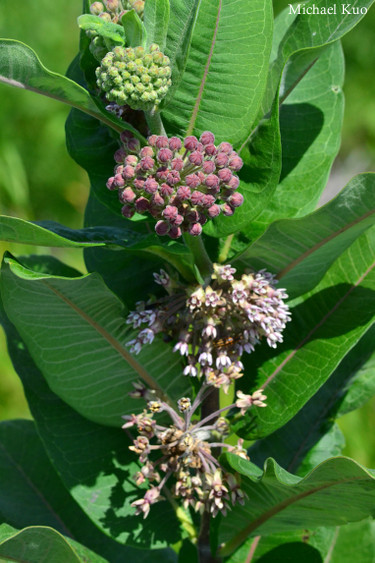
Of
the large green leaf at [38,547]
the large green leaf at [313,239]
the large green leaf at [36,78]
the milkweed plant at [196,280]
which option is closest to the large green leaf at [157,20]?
the milkweed plant at [196,280]

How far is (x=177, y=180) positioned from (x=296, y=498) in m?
0.58

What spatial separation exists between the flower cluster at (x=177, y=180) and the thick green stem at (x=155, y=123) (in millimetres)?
42

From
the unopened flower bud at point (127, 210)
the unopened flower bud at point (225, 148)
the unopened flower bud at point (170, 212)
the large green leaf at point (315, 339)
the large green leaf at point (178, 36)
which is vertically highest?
the large green leaf at point (178, 36)

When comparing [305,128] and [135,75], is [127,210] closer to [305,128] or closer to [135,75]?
[135,75]

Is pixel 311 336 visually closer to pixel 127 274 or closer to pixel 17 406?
pixel 127 274

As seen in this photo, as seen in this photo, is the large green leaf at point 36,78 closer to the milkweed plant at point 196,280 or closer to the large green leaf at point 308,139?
the milkweed plant at point 196,280

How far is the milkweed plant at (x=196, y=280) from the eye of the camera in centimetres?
102

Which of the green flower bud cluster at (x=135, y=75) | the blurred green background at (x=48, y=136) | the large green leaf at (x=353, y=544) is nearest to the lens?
the green flower bud cluster at (x=135, y=75)

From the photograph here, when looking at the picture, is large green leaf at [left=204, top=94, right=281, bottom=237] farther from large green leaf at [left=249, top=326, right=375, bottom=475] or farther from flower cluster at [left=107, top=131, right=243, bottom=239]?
large green leaf at [left=249, top=326, right=375, bottom=475]

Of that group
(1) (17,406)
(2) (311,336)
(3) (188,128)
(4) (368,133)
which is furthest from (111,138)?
(4) (368,133)

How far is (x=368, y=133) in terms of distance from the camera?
19.6 feet

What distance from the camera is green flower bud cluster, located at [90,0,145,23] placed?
1.06m

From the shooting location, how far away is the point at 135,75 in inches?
38.2

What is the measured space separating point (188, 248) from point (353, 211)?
26 cm
